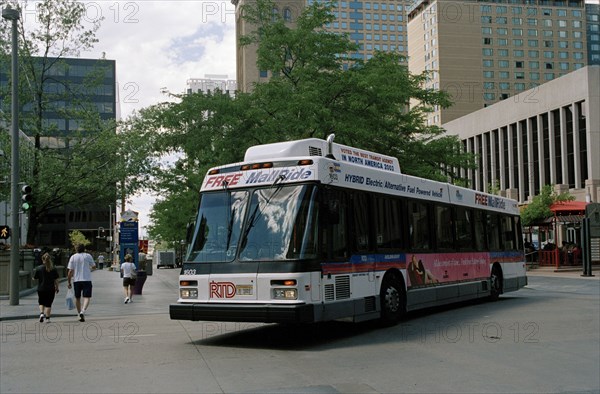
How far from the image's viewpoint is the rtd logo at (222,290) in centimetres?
1095

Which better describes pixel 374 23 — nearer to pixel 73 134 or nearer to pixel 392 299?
pixel 73 134

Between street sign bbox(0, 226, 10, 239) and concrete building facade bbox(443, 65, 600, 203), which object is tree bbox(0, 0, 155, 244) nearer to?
street sign bbox(0, 226, 10, 239)

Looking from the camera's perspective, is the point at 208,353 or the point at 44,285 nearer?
the point at 208,353

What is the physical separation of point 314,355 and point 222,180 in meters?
3.60

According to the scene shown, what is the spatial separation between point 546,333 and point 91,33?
29.3 m

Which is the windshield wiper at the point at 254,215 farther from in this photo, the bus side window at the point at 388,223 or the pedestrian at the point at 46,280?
the pedestrian at the point at 46,280

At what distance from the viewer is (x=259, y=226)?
1099 centimetres

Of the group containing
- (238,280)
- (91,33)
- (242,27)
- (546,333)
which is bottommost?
(546,333)

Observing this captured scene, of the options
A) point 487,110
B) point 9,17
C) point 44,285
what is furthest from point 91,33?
point 487,110

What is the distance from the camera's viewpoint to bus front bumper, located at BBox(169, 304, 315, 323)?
1034 cm

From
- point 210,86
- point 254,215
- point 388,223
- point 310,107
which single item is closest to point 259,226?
point 254,215

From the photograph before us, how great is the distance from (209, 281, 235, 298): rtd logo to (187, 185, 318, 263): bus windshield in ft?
1.28

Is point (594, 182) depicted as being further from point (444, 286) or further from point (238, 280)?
point (238, 280)

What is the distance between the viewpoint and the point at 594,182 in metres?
55.4
